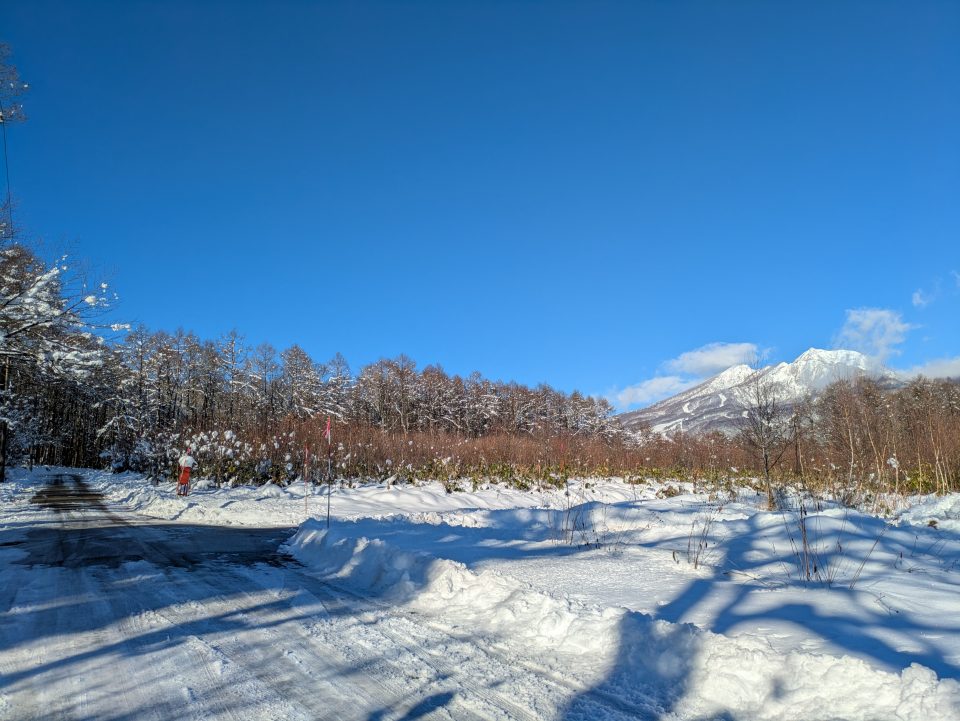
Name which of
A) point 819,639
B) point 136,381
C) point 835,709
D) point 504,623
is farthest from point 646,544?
point 136,381

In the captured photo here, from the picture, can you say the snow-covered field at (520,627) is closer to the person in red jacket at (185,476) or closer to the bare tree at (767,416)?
the bare tree at (767,416)

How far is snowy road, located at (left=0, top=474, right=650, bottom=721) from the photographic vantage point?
3.25m

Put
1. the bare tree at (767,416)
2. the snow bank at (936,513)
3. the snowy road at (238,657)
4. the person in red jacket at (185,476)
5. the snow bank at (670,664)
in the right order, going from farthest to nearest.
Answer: the person in red jacket at (185,476), the bare tree at (767,416), the snow bank at (936,513), the snowy road at (238,657), the snow bank at (670,664)

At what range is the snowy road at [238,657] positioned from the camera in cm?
325

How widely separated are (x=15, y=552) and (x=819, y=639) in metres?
10.4

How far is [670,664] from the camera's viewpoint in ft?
12.2

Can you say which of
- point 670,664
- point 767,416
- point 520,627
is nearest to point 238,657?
point 520,627

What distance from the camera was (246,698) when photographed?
3322 millimetres

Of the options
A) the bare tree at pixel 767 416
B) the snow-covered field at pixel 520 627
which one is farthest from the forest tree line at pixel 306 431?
the snow-covered field at pixel 520 627

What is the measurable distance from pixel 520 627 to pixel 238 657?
85.7 inches

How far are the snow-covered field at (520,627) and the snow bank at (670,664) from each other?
12 mm

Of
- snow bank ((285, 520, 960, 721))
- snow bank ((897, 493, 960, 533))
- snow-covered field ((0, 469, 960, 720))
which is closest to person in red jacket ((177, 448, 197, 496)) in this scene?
snow-covered field ((0, 469, 960, 720))

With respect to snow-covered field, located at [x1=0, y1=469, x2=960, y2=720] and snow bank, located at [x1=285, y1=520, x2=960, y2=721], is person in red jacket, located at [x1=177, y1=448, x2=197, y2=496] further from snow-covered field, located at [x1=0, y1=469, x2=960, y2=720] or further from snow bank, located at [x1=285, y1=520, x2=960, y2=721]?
snow bank, located at [x1=285, y1=520, x2=960, y2=721]

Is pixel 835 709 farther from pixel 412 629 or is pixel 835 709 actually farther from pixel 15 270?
pixel 15 270
